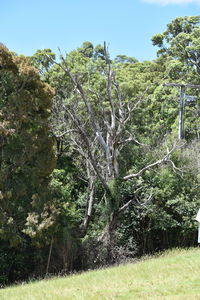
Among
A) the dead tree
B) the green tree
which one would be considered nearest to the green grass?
the green tree

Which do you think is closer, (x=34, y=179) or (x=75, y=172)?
(x=34, y=179)

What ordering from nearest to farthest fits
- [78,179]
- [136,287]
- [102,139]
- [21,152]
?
[136,287] → [21,152] → [102,139] → [78,179]

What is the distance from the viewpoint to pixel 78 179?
73.3 ft

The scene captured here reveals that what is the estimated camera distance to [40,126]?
57.2 ft

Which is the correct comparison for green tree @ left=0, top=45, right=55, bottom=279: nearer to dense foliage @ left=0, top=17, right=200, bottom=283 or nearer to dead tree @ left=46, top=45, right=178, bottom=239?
dense foliage @ left=0, top=17, right=200, bottom=283

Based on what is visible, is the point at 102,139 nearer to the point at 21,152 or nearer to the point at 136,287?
the point at 21,152

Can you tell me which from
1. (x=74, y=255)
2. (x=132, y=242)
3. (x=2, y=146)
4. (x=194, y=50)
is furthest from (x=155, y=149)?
(x=194, y=50)

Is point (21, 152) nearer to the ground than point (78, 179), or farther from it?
farther from it

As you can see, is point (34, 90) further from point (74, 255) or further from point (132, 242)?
point (132, 242)

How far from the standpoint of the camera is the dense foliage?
16672mm

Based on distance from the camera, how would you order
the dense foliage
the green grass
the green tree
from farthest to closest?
1. the dense foliage
2. the green tree
3. the green grass

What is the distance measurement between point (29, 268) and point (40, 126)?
18.3ft

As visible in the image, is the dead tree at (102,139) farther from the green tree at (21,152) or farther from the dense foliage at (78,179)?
the green tree at (21,152)

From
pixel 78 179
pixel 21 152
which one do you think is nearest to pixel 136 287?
pixel 21 152
